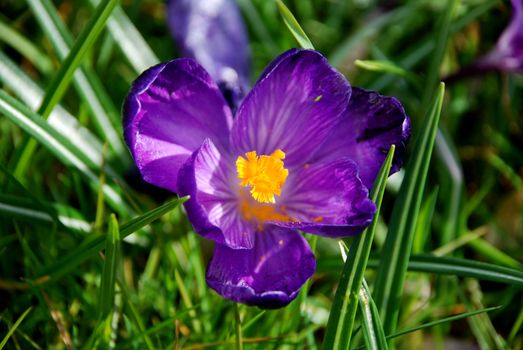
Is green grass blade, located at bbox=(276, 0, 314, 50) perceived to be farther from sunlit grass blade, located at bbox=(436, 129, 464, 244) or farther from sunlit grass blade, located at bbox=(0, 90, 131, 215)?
sunlit grass blade, located at bbox=(436, 129, 464, 244)

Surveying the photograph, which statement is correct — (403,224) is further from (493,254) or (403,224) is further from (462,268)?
(493,254)

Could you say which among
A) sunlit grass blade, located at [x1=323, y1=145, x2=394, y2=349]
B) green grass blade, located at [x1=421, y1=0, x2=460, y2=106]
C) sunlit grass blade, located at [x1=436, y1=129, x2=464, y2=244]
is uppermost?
sunlit grass blade, located at [x1=323, y1=145, x2=394, y2=349]

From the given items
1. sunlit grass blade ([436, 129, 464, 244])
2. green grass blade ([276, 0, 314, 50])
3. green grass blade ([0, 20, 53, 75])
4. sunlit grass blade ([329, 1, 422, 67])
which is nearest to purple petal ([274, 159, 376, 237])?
green grass blade ([276, 0, 314, 50])

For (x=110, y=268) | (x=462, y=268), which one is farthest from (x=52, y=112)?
(x=462, y=268)

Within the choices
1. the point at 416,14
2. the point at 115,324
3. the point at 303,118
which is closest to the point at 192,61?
the point at 303,118

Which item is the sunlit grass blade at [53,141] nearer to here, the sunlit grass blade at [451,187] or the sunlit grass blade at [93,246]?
the sunlit grass blade at [93,246]

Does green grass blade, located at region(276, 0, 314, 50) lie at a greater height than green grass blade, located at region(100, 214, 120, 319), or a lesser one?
greater
